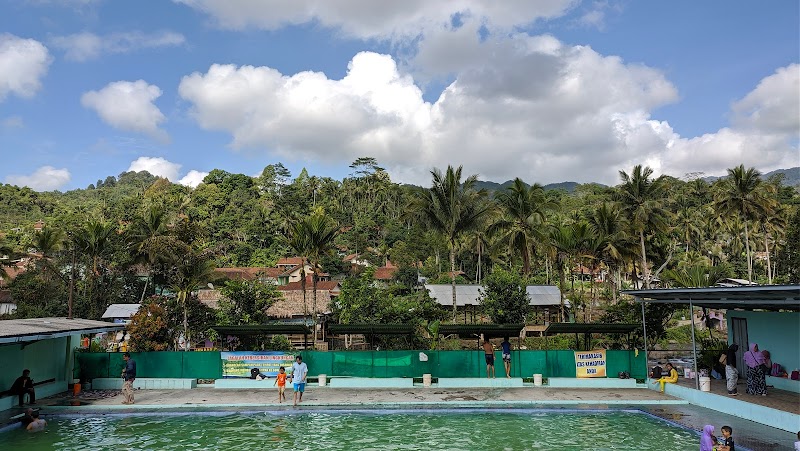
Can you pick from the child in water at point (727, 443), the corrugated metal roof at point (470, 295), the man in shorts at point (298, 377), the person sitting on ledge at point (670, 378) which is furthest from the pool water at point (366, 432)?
the corrugated metal roof at point (470, 295)

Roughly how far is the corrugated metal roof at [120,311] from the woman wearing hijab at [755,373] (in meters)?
43.7

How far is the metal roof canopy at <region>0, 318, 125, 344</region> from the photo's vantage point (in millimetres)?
16391

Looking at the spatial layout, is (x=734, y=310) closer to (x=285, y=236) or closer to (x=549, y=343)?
(x=549, y=343)

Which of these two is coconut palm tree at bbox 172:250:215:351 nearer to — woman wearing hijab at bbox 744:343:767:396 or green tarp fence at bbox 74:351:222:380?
green tarp fence at bbox 74:351:222:380

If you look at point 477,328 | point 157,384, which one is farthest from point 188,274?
point 477,328

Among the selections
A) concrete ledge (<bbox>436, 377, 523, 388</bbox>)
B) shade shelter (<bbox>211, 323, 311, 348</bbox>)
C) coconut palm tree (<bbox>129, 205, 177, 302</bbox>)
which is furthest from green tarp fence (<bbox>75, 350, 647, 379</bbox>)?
coconut palm tree (<bbox>129, 205, 177, 302</bbox>)

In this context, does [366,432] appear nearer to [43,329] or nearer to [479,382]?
[479,382]

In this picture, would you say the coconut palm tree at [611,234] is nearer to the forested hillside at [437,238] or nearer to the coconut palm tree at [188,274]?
the forested hillside at [437,238]

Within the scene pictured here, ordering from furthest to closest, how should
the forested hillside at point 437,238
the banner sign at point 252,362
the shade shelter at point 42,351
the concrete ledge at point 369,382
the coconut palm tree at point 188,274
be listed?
the forested hillside at point 437,238 → the coconut palm tree at point 188,274 → the banner sign at point 252,362 → the concrete ledge at point 369,382 → the shade shelter at point 42,351

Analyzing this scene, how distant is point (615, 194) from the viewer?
164ft

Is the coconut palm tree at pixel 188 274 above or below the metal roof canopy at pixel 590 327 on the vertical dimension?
above

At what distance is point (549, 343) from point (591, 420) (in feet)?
52.7

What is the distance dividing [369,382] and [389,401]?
3.52m

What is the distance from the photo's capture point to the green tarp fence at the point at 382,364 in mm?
22641
